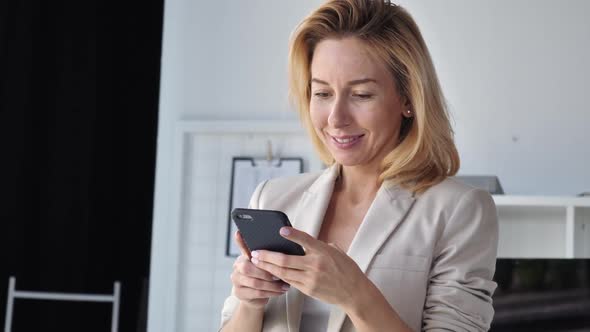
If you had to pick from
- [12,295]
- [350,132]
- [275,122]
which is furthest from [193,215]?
[350,132]

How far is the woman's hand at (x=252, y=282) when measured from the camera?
1475 millimetres

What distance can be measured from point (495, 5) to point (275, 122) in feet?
3.46

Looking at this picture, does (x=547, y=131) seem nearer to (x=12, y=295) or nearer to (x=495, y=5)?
(x=495, y=5)

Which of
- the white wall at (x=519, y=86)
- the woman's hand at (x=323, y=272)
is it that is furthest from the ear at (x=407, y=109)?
the white wall at (x=519, y=86)

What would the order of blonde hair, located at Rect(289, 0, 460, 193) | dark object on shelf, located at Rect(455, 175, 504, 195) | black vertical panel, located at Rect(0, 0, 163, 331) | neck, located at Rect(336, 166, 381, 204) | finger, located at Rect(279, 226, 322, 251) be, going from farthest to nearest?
black vertical panel, located at Rect(0, 0, 163, 331)
dark object on shelf, located at Rect(455, 175, 504, 195)
neck, located at Rect(336, 166, 381, 204)
blonde hair, located at Rect(289, 0, 460, 193)
finger, located at Rect(279, 226, 322, 251)

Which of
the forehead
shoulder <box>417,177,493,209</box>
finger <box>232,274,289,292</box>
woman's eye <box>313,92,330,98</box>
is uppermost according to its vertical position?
the forehead

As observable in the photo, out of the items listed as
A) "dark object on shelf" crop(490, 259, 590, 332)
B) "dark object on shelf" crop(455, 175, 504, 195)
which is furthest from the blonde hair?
"dark object on shelf" crop(490, 259, 590, 332)

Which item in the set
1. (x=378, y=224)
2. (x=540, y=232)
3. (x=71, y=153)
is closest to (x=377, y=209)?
(x=378, y=224)

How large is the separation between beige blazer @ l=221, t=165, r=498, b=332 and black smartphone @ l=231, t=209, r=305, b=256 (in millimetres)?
153

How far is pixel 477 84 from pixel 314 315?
2.32 metres

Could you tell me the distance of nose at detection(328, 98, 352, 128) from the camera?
1.56 meters

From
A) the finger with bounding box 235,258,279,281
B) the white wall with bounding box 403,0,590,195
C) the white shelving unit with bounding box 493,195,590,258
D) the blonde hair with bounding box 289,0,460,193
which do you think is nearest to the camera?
the finger with bounding box 235,258,279,281

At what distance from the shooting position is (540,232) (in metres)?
3.53

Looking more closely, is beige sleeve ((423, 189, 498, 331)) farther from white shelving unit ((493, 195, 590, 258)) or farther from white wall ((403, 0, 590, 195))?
white wall ((403, 0, 590, 195))
